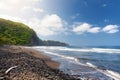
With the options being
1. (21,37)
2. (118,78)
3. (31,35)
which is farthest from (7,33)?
(118,78)

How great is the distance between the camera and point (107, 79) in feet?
51.7

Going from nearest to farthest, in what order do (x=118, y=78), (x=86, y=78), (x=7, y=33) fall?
(x=86, y=78) → (x=118, y=78) → (x=7, y=33)

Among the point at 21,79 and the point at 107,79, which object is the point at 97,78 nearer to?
the point at 107,79

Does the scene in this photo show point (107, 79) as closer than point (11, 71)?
No

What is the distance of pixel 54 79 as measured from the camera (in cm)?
1168

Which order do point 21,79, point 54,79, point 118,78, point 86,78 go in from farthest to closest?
1. point 118,78
2. point 86,78
3. point 54,79
4. point 21,79

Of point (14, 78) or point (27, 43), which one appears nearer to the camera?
point (14, 78)

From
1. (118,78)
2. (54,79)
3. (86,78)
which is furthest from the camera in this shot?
(118,78)

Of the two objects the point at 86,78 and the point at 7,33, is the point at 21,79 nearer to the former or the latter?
the point at 86,78

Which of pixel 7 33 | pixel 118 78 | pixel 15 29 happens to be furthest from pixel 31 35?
pixel 118 78

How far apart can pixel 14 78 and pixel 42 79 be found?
1.48 metres

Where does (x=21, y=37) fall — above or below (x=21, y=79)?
above

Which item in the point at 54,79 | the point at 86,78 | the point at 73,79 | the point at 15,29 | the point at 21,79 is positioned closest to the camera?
the point at 21,79

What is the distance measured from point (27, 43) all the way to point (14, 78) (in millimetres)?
98861
